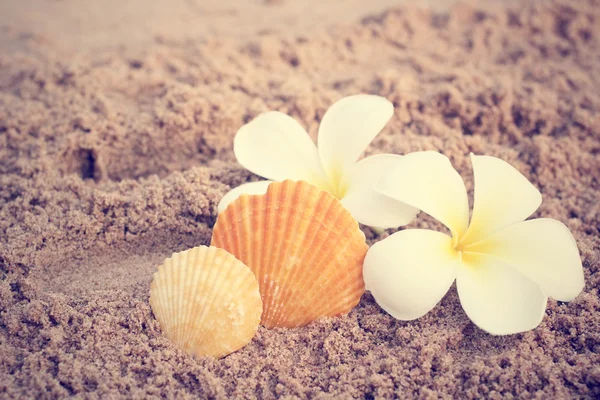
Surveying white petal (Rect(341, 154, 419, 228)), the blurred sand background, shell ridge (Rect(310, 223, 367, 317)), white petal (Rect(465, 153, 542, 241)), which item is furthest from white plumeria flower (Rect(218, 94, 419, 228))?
the blurred sand background

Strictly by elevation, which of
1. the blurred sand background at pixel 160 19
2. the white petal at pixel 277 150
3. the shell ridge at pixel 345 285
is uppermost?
the blurred sand background at pixel 160 19

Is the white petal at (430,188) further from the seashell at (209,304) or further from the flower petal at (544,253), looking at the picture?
the seashell at (209,304)

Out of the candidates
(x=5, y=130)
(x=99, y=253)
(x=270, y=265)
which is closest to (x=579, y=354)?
(x=270, y=265)

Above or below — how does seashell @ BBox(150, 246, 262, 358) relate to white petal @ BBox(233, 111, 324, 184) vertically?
below

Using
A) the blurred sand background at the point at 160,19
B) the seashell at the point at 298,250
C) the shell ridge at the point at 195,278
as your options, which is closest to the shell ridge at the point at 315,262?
the seashell at the point at 298,250

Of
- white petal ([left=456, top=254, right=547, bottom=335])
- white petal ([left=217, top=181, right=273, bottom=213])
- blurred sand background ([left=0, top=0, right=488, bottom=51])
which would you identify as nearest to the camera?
white petal ([left=456, top=254, right=547, bottom=335])

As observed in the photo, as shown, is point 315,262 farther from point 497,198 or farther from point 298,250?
point 497,198

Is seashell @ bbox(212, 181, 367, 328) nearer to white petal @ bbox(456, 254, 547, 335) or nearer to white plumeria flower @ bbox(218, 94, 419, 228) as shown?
white plumeria flower @ bbox(218, 94, 419, 228)
